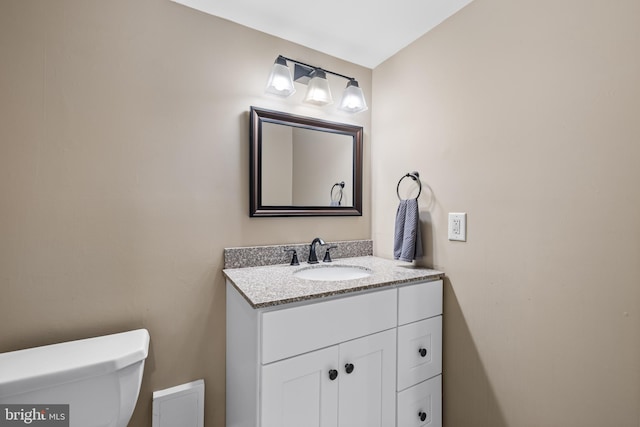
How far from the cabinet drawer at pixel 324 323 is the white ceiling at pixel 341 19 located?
1.31 meters

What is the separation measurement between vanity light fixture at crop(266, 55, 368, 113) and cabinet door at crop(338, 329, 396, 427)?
4.01 feet

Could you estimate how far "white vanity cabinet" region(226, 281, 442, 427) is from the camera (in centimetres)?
99

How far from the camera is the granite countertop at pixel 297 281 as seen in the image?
1.02 m

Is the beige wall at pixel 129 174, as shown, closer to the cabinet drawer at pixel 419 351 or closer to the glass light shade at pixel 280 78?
the glass light shade at pixel 280 78

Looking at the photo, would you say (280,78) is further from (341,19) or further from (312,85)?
(341,19)

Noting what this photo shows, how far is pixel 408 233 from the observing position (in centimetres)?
148

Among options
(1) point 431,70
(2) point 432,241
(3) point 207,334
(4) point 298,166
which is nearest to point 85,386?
(3) point 207,334

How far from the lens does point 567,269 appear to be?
101 cm

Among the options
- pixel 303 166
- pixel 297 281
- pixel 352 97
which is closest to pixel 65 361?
pixel 297 281

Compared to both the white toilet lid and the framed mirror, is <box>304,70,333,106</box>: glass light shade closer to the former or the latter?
the framed mirror

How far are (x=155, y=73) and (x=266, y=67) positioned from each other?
54 centimetres

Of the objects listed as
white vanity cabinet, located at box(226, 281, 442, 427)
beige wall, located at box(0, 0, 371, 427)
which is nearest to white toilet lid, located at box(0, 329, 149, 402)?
beige wall, located at box(0, 0, 371, 427)
